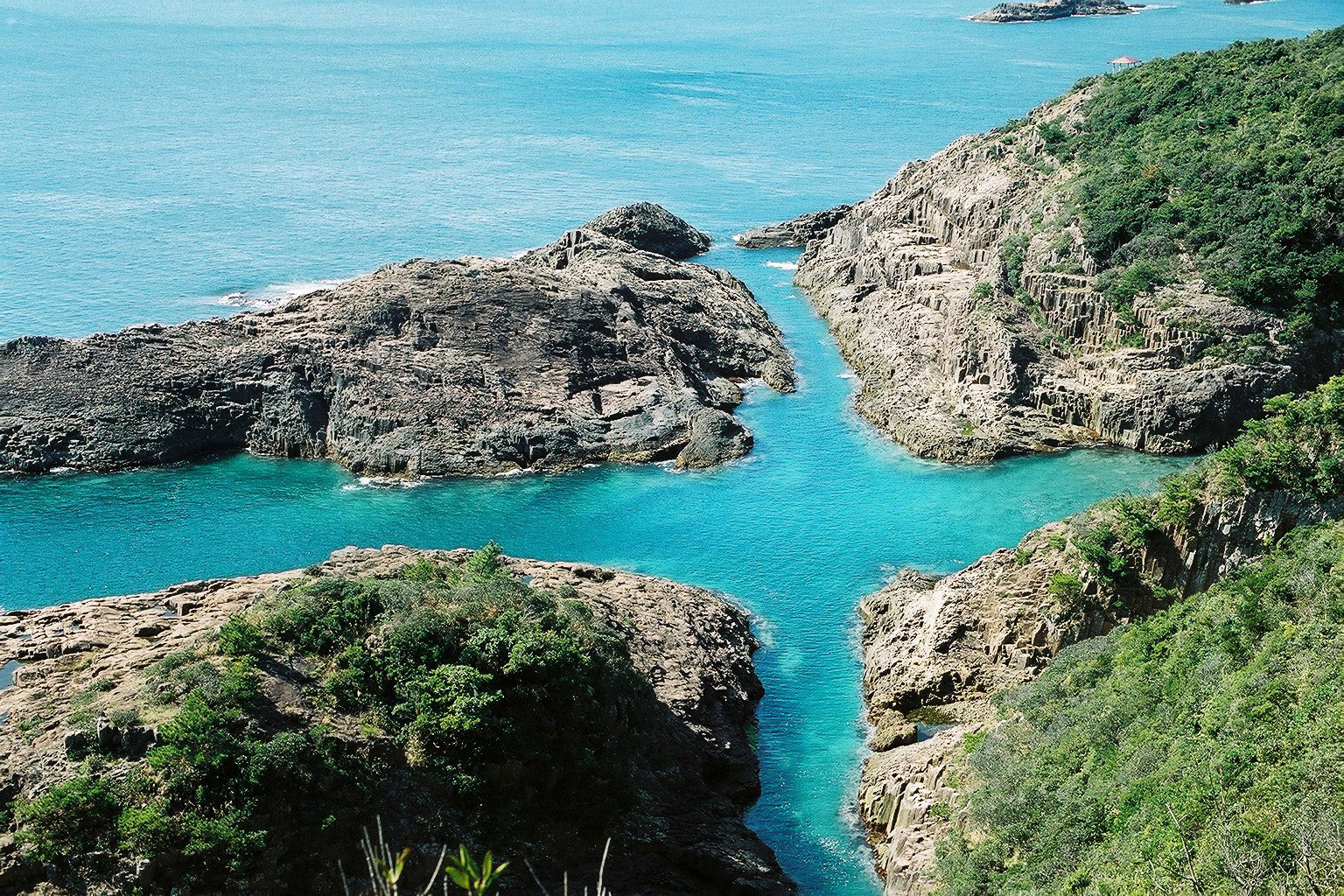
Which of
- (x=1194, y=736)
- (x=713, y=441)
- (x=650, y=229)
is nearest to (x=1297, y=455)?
(x=1194, y=736)

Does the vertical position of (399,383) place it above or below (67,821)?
below

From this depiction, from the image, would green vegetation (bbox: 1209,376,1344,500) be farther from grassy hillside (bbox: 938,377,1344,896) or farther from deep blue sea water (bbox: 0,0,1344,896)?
deep blue sea water (bbox: 0,0,1344,896)

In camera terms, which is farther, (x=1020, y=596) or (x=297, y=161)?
(x=297, y=161)

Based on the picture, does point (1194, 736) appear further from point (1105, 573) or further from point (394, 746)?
point (394, 746)

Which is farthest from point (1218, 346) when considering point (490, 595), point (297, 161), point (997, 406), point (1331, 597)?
point (297, 161)

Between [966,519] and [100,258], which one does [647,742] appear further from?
[100,258]

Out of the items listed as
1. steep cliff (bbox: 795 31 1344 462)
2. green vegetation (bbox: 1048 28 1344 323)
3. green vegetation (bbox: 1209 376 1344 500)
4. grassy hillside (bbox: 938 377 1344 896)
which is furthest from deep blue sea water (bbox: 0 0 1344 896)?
green vegetation (bbox: 1209 376 1344 500)
